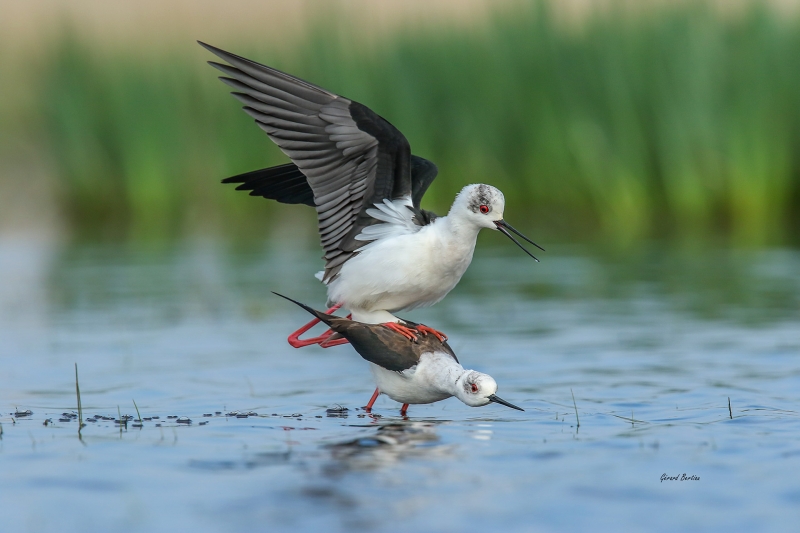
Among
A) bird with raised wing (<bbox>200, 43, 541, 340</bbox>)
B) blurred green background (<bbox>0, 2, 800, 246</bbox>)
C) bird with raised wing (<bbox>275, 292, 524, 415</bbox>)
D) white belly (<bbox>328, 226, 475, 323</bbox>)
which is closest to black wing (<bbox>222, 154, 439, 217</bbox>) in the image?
bird with raised wing (<bbox>200, 43, 541, 340</bbox>)

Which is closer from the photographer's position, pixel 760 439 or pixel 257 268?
pixel 760 439

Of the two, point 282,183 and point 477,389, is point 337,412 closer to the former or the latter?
point 477,389

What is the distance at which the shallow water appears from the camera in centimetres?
441

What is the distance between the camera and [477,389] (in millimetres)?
6207

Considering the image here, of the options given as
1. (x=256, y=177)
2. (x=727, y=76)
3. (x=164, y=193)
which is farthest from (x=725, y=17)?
(x=256, y=177)

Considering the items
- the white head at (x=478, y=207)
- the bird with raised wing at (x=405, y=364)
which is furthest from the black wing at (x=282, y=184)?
the white head at (x=478, y=207)

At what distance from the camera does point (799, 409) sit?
6.06m

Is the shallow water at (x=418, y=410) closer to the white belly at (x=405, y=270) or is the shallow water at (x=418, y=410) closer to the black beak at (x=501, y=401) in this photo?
the black beak at (x=501, y=401)

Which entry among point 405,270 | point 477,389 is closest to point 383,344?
point 405,270

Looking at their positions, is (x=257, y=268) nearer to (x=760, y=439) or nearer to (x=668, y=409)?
(x=668, y=409)

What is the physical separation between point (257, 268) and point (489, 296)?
2917 mm

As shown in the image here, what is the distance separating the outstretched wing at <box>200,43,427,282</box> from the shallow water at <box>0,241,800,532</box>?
1243 millimetres

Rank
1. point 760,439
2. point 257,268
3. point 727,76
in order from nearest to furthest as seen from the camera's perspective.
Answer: point 760,439, point 257,268, point 727,76

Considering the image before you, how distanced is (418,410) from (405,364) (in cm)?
39
